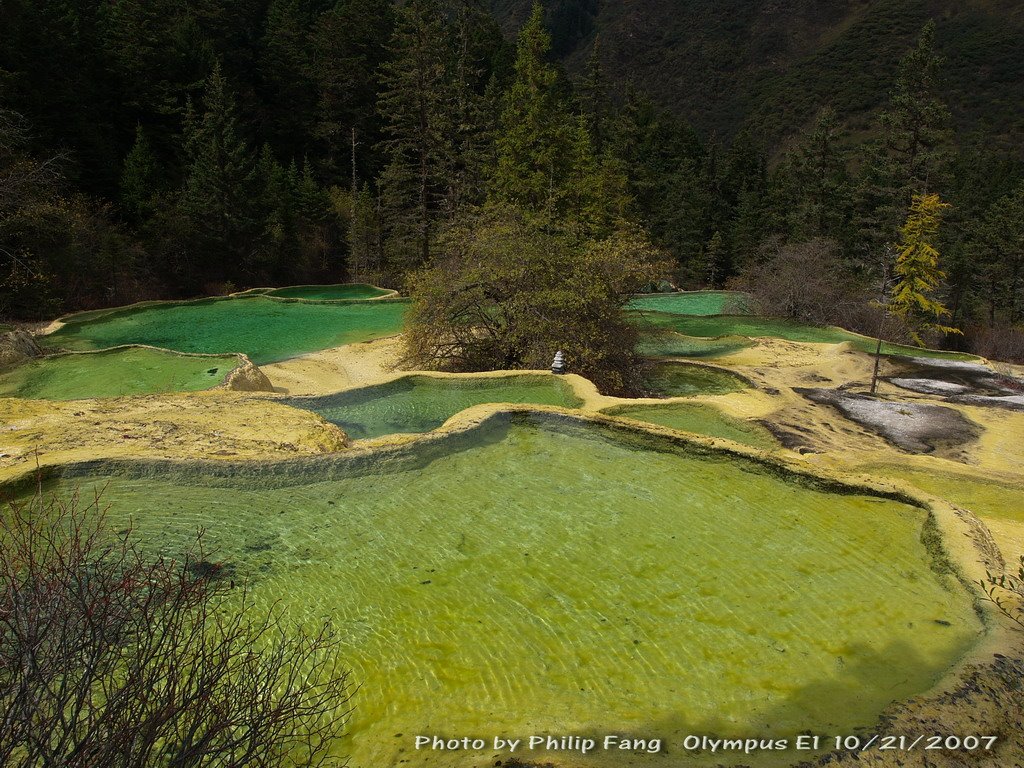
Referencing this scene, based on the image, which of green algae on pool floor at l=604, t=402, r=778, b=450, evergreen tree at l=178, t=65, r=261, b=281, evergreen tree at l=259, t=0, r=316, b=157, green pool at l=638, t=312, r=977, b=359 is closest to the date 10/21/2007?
green algae on pool floor at l=604, t=402, r=778, b=450

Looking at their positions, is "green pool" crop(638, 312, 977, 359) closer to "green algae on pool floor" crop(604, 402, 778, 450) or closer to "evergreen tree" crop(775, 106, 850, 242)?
"green algae on pool floor" crop(604, 402, 778, 450)

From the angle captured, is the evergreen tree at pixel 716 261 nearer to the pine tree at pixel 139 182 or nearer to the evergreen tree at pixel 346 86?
the evergreen tree at pixel 346 86

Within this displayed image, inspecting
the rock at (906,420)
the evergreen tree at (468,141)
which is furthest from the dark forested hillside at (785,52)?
the rock at (906,420)

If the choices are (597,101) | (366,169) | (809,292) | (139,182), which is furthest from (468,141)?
(809,292)

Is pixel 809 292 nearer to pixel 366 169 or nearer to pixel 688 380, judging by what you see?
pixel 688 380

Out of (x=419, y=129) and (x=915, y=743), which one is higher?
(x=419, y=129)

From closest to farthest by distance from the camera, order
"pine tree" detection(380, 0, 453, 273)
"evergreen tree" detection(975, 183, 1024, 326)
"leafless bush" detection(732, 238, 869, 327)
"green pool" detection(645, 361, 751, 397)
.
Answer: "green pool" detection(645, 361, 751, 397) < "leafless bush" detection(732, 238, 869, 327) < "pine tree" detection(380, 0, 453, 273) < "evergreen tree" detection(975, 183, 1024, 326)

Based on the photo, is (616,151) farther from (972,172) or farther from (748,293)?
(972,172)
